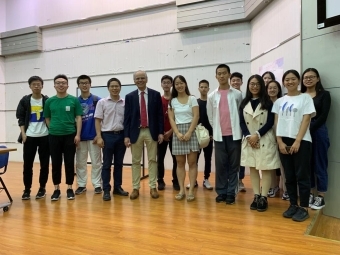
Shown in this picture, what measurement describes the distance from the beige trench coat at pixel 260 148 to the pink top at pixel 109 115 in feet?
4.86

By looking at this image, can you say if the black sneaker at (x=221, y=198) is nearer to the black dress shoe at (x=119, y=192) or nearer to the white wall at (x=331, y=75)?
the white wall at (x=331, y=75)

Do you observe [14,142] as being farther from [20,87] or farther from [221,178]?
[221,178]

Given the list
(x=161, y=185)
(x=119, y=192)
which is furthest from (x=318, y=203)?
(x=119, y=192)

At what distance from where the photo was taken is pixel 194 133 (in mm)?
2955

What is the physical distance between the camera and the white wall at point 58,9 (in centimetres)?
535

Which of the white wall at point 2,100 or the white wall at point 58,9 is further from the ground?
the white wall at point 58,9

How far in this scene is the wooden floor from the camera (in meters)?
1.94

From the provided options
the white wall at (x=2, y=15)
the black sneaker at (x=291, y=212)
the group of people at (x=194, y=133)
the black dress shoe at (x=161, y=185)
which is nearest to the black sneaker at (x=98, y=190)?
the group of people at (x=194, y=133)

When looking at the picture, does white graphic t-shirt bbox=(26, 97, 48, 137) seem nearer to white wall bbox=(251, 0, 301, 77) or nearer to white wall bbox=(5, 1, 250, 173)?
white wall bbox=(5, 1, 250, 173)

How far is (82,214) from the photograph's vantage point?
2.68 m

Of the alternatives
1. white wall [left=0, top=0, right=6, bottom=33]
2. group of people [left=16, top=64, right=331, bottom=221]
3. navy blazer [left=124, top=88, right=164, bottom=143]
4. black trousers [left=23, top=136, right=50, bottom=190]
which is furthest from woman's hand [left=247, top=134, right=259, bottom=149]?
white wall [left=0, top=0, right=6, bottom=33]

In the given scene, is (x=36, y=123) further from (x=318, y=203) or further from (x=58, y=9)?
(x=58, y=9)

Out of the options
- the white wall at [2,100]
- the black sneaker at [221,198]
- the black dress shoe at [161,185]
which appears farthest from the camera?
the white wall at [2,100]

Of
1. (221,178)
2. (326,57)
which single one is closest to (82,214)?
(221,178)
